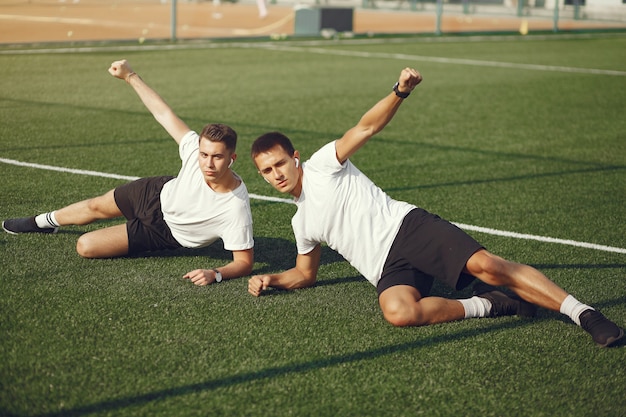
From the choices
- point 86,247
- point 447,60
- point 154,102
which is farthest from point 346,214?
point 447,60

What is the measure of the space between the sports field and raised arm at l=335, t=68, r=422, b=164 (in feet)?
3.25

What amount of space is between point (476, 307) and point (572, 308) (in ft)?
1.82

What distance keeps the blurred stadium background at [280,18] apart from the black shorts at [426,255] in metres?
17.1

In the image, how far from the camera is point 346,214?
5199mm

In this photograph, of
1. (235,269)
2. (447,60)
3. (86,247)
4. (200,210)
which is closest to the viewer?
(235,269)

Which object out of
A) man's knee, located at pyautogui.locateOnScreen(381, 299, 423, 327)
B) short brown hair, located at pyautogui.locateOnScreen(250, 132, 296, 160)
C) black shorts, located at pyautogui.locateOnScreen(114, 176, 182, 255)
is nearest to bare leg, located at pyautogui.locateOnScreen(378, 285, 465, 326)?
man's knee, located at pyautogui.locateOnScreen(381, 299, 423, 327)

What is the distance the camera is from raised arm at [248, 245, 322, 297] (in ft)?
17.6

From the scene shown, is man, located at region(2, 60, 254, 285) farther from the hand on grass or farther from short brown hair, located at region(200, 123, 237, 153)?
the hand on grass

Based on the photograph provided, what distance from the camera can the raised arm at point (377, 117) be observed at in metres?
4.77

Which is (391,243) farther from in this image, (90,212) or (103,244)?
(90,212)

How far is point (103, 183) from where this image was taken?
816 centimetres

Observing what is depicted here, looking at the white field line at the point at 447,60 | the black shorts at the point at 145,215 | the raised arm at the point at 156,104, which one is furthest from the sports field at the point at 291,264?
the white field line at the point at 447,60

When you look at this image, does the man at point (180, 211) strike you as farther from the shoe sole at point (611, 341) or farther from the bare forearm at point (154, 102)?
the shoe sole at point (611, 341)

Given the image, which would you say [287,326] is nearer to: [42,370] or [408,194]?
[42,370]
